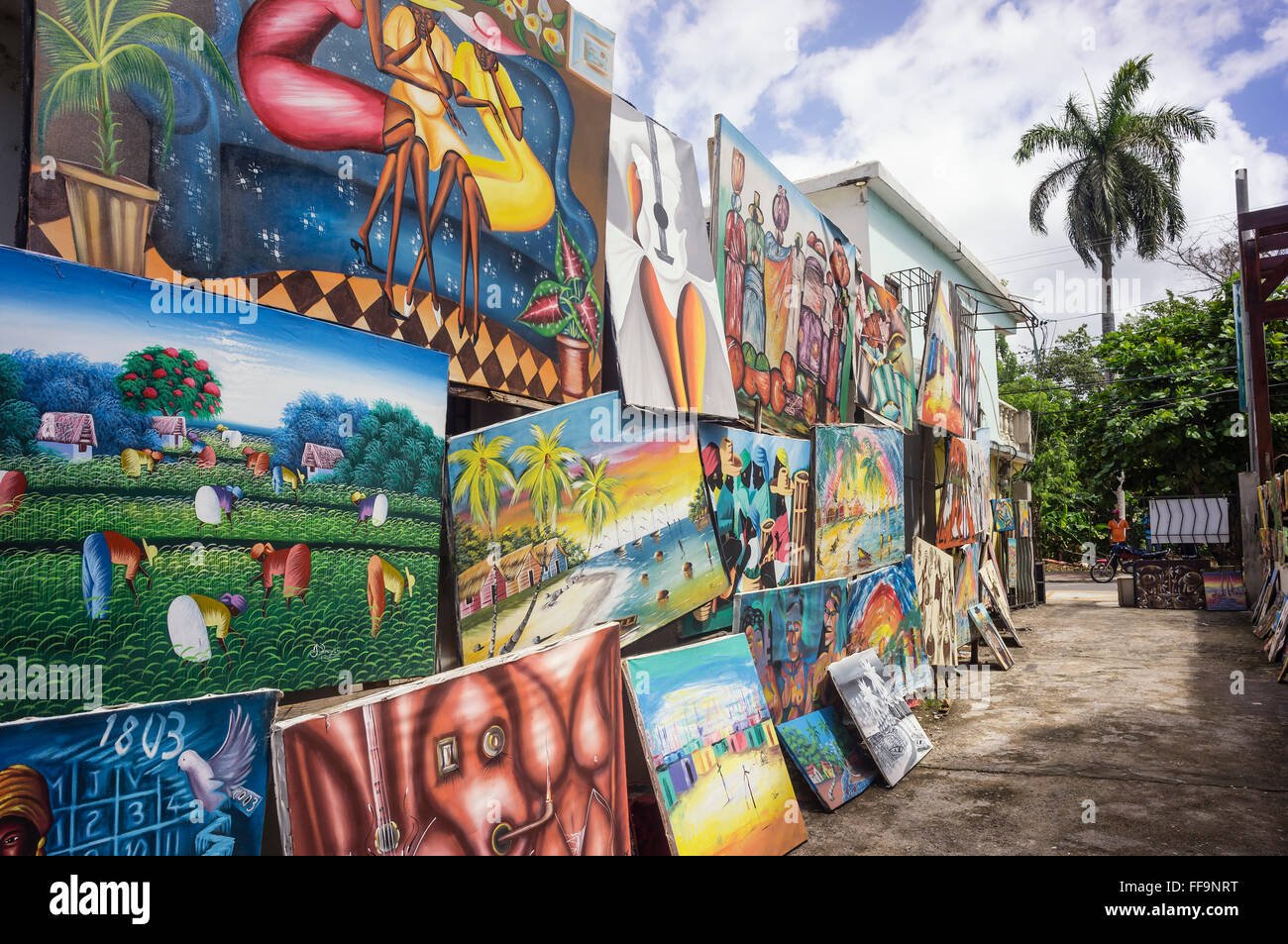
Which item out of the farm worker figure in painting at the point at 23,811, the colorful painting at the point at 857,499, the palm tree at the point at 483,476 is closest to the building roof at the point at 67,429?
the farm worker figure in painting at the point at 23,811

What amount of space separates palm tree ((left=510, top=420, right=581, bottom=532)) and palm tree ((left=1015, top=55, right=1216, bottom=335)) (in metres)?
27.7

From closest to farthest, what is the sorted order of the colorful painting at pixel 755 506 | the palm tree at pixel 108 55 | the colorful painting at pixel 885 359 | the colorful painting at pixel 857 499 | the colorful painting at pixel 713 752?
the palm tree at pixel 108 55 < the colorful painting at pixel 713 752 < the colorful painting at pixel 755 506 < the colorful painting at pixel 857 499 < the colorful painting at pixel 885 359

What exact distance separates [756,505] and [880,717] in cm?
176

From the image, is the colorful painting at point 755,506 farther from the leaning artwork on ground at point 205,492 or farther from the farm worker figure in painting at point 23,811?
the farm worker figure in painting at point 23,811

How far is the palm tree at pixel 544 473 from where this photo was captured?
3635mm

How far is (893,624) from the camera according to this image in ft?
23.8

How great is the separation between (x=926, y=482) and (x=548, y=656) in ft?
25.3

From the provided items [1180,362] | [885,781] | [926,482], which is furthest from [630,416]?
[1180,362]

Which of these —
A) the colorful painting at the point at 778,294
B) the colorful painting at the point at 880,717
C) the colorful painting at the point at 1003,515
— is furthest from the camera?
the colorful painting at the point at 1003,515

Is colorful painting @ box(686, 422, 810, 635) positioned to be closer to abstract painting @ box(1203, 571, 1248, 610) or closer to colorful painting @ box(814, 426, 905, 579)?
colorful painting @ box(814, 426, 905, 579)

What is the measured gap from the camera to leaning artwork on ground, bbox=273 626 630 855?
238 centimetres

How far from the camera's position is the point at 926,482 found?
10055mm

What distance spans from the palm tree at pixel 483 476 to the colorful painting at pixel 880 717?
10.5 ft

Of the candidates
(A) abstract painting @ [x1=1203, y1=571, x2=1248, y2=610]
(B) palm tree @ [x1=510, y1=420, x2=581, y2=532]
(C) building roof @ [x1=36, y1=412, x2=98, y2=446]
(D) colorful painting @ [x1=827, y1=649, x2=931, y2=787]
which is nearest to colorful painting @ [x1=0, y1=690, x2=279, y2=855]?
(C) building roof @ [x1=36, y1=412, x2=98, y2=446]
